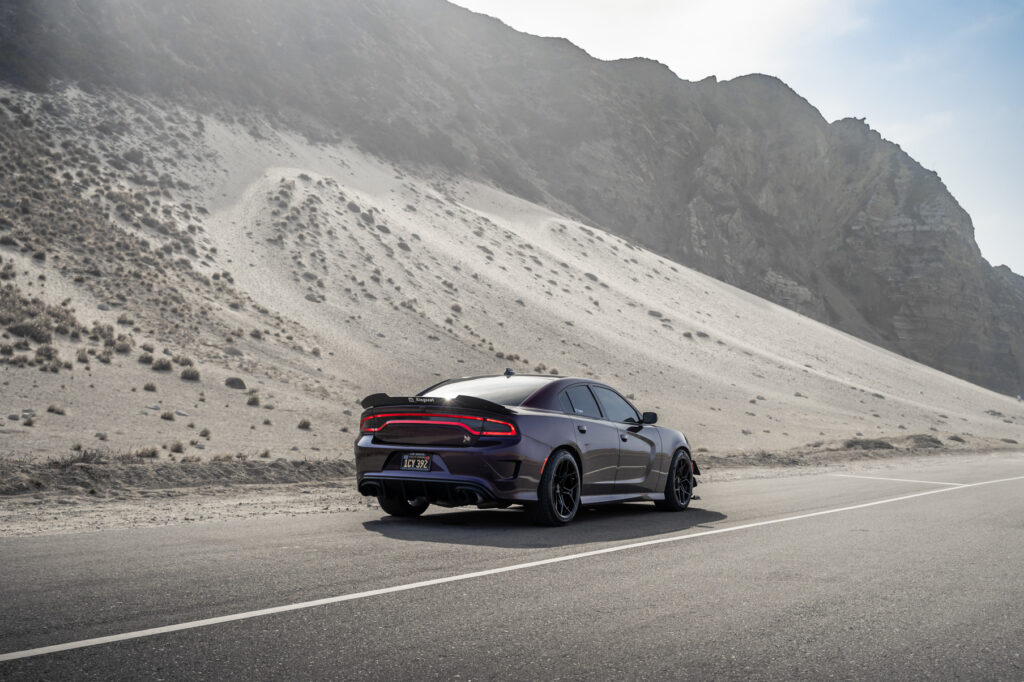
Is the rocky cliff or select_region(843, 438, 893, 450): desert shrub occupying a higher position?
the rocky cliff

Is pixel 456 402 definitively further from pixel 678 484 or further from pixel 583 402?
pixel 678 484

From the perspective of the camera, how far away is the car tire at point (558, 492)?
8594 mm

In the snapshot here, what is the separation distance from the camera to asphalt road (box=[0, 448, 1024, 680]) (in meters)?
4.09

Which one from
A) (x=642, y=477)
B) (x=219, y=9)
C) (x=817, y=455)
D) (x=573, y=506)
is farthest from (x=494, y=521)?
(x=219, y=9)

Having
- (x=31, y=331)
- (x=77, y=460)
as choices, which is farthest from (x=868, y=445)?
(x=31, y=331)

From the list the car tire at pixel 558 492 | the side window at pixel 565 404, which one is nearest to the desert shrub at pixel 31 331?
the side window at pixel 565 404

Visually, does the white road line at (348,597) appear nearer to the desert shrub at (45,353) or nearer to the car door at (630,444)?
the car door at (630,444)

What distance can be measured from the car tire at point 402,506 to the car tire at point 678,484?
3131mm

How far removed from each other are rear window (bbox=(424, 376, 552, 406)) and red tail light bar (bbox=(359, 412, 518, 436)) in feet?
1.66

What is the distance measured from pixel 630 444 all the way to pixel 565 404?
1.19 m

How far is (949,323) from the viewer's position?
108812 millimetres

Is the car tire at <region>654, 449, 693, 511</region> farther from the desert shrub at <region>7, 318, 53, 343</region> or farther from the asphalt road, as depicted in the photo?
the desert shrub at <region>7, 318, 53, 343</region>

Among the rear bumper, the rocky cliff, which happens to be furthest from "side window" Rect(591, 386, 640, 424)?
the rocky cliff

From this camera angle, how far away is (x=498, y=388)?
30.8ft
